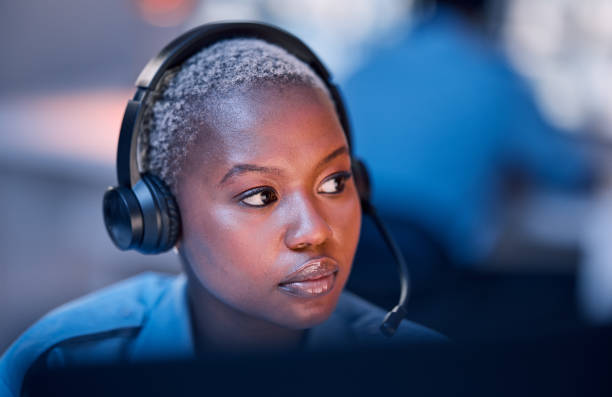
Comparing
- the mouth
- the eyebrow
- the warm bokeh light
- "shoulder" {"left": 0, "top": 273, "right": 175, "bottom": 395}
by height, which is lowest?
"shoulder" {"left": 0, "top": 273, "right": 175, "bottom": 395}

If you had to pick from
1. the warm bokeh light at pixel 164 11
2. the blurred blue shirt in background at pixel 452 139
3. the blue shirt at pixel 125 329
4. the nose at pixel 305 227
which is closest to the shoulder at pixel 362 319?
the blue shirt at pixel 125 329

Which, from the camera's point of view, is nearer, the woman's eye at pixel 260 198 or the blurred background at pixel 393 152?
the woman's eye at pixel 260 198

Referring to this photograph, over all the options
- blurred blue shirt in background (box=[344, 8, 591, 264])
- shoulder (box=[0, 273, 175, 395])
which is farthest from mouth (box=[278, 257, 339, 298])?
blurred blue shirt in background (box=[344, 8, 591, 264])

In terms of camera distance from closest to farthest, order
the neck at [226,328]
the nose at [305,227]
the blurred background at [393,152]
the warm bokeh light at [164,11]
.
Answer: the nose at [305,227] < the neck at [226,328] < the blurred background at [393,152] < the warm bokeh light at [164,11]

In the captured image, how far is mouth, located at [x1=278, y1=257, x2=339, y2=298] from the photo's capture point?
60 cm

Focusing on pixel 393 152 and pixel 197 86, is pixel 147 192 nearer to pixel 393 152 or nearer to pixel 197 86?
pixel 197 86

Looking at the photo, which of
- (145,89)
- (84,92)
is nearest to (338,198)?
(145,89)

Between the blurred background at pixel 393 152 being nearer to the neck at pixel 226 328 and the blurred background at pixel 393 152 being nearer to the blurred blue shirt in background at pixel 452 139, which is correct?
the blurred blue shirt in background at pixel 452 139

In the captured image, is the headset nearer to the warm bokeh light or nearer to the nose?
the nose

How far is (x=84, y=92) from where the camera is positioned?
7.07ft

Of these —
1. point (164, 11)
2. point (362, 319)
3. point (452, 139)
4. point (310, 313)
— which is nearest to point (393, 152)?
point (452, 139)

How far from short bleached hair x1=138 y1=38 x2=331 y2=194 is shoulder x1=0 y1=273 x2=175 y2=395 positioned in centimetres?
19

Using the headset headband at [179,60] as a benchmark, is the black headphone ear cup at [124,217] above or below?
below

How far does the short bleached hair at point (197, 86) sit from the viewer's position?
0.64 metres
